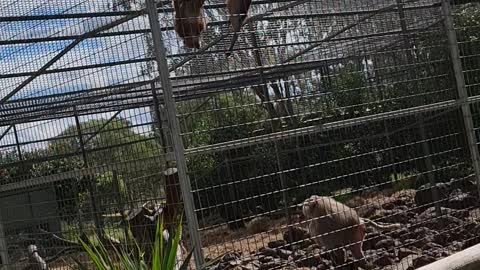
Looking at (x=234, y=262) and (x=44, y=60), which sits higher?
(x=44, y=60)

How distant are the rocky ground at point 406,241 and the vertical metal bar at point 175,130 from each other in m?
2.12

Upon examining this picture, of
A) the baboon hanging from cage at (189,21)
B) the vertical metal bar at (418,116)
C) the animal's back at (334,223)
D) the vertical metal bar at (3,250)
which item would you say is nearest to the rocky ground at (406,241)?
the vertical metal bar at (418,116)

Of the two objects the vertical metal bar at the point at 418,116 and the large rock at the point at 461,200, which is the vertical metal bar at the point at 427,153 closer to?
the vertical metal bar at the point at 418,116

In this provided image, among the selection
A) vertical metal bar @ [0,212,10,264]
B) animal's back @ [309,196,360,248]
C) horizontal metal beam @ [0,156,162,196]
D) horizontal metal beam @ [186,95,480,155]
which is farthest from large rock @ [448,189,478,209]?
vertical metal bar @ [0,212,10,264]

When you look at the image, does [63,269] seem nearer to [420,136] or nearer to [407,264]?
[407,264]

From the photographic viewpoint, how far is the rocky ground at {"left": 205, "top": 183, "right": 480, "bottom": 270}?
22.1 feet

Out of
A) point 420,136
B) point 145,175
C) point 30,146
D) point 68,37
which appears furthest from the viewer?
point 30,146

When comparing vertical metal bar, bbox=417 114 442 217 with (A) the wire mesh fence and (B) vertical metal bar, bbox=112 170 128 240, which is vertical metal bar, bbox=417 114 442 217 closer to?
(A) the wire mesh fence

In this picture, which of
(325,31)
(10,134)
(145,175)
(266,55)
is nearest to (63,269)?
(145,175)

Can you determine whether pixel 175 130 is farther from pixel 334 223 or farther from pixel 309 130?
pixel 334 223

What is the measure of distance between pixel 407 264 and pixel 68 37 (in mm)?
3875

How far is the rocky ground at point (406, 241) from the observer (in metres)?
6.75

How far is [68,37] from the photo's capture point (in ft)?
21.5

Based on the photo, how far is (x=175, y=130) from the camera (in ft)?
15.1
